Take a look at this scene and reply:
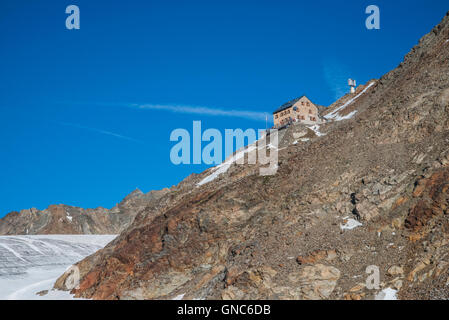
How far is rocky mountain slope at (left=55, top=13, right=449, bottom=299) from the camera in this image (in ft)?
104

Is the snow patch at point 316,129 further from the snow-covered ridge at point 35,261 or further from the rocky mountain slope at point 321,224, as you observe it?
the snow-covered ridge at point 35,261

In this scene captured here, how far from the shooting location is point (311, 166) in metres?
47.9

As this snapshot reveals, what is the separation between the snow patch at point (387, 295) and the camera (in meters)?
28.3

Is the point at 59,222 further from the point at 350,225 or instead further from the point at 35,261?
the point at 350,225

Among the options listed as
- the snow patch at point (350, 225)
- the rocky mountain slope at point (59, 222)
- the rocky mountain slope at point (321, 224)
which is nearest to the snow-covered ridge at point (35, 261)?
the rocky mountain slope at point (321, 224)

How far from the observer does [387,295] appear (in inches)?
1125

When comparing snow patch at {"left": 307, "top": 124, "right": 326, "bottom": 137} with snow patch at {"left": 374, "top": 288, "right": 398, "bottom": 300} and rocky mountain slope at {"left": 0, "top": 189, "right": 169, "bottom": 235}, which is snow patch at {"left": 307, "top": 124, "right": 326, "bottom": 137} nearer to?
snow patch at {"left": 374, "top": 288, "right": 398, "bottom": 300}

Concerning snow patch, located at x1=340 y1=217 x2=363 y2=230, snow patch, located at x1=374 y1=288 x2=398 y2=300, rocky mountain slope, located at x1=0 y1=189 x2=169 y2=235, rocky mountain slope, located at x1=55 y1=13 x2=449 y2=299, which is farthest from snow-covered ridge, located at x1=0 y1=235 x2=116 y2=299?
rocky mountain slope, located at x1=0 y1=189 x2=169 y2=235

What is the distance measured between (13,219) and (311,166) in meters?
151

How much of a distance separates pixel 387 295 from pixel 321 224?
10482 mm

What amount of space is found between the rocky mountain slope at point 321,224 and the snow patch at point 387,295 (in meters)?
0.12

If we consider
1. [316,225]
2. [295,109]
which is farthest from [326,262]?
[295,109]
